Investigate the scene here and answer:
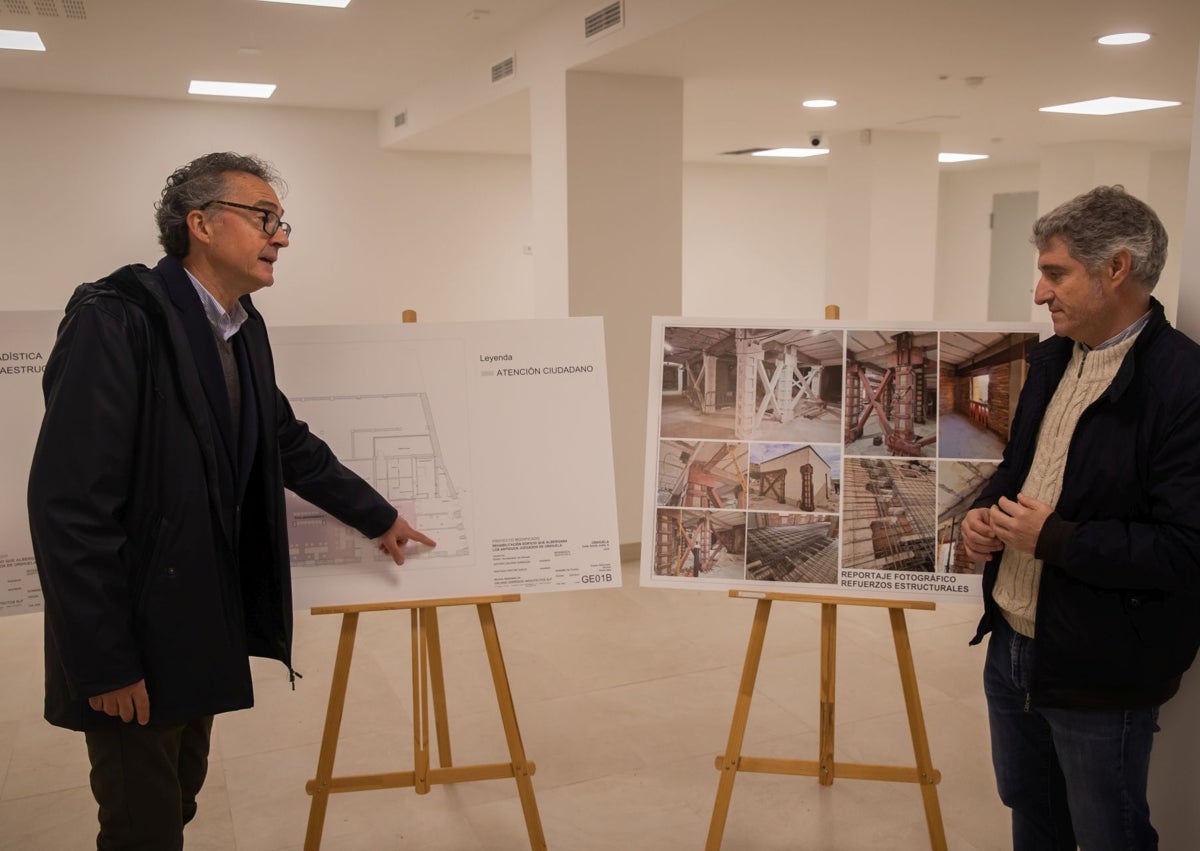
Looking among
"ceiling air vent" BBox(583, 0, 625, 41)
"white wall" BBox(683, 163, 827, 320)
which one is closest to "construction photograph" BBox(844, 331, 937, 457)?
"ceiling air vent" BBox(583, 0, 625, 41)

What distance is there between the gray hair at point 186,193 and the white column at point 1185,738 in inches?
77.6

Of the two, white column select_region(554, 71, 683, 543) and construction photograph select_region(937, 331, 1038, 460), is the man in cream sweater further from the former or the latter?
white column select_region(554, 71, 683, 543)

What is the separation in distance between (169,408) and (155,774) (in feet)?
2.31

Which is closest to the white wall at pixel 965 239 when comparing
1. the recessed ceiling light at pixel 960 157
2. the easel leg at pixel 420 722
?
the recessed ceiling light at pixel 960 157

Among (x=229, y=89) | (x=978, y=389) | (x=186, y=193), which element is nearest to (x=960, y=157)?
(x=229, y=89)

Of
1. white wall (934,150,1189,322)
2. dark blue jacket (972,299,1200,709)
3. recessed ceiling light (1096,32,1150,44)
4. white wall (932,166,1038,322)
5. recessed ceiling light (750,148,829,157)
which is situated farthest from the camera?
white wall (932,166,1038,322)

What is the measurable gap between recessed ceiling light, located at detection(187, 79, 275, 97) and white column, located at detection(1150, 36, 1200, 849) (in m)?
6.99

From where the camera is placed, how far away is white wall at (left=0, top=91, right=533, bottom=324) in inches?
306

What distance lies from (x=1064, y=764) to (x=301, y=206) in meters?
8.07

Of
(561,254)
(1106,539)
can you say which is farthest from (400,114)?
(1106,539)

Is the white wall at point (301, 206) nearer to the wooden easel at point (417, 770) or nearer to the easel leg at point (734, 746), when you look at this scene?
the wooden easel at point (417, 770)

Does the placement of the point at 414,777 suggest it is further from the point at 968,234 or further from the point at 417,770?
the point at 968,234

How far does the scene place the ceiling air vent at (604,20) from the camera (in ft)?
14.9

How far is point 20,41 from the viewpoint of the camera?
6.15m
